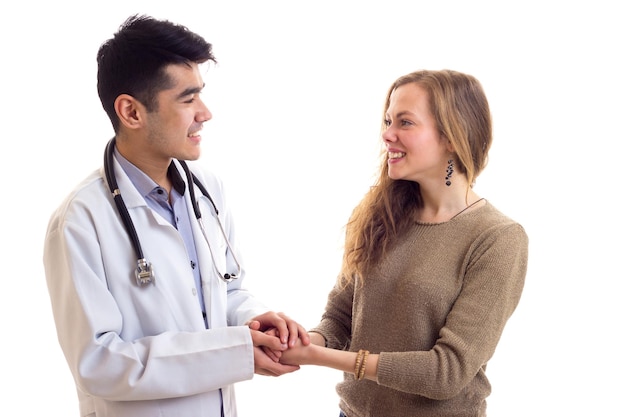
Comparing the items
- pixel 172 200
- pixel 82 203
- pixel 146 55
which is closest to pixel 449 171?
pixel 172 200

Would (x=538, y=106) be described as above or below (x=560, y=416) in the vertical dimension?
above

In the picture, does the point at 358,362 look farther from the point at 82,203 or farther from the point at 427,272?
the point at 82,203

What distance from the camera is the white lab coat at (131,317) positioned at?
6.20 ft

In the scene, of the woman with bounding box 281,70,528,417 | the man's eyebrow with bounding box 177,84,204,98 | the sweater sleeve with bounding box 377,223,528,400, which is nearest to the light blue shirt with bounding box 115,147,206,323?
the man's eyebrow with bounding box 177,84,204,98

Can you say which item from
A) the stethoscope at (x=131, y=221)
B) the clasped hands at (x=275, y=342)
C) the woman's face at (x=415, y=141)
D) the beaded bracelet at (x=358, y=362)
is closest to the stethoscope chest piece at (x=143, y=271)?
the stethoscope at (x=131, y=221)

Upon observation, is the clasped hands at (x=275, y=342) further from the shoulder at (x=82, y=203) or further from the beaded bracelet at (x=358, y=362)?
the shoulder at (x=82, y=203)

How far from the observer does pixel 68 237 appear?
6.19 ft

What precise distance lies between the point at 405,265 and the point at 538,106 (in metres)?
1.54

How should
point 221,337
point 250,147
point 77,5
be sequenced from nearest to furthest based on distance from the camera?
point 221,337, point 77,5, point 250,147

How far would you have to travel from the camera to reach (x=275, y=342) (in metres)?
2.14

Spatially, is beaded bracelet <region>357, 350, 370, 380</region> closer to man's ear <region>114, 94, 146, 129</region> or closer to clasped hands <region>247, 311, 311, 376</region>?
clasped hands <region>247, 311, 311, 376</region>

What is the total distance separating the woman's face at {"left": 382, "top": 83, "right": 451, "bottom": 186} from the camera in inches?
83.1

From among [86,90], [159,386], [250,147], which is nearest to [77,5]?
[86,90]

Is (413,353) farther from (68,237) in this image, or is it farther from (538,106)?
(538,106)
